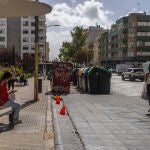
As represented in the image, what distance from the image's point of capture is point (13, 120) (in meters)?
12.0

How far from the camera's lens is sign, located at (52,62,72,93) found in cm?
2791

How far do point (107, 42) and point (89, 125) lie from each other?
137910 mm

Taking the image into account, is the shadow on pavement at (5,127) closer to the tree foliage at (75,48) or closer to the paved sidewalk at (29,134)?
the paved sidewalk at (29,134)

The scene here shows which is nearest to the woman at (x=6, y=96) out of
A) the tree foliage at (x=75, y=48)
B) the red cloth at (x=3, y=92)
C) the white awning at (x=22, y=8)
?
the red cloth at (x=3, y=92)

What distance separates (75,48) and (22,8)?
10158 centimetres

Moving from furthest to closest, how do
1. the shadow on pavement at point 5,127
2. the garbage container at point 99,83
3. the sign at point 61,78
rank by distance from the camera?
the sign at point 61,78, the garbage container at point 99,83, the shadow on pavement at point 5,127

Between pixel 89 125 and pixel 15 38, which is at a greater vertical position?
pixel 15 38

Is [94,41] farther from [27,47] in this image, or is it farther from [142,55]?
[142,55]

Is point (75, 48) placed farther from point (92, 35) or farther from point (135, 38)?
point (92, 35)

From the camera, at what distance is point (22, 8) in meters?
14.1

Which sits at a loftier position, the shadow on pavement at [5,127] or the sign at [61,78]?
the sign at [61,78]

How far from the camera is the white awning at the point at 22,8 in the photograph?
1332 cm

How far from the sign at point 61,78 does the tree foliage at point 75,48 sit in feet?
264

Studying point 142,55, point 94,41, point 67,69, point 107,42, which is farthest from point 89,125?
point 94,41
